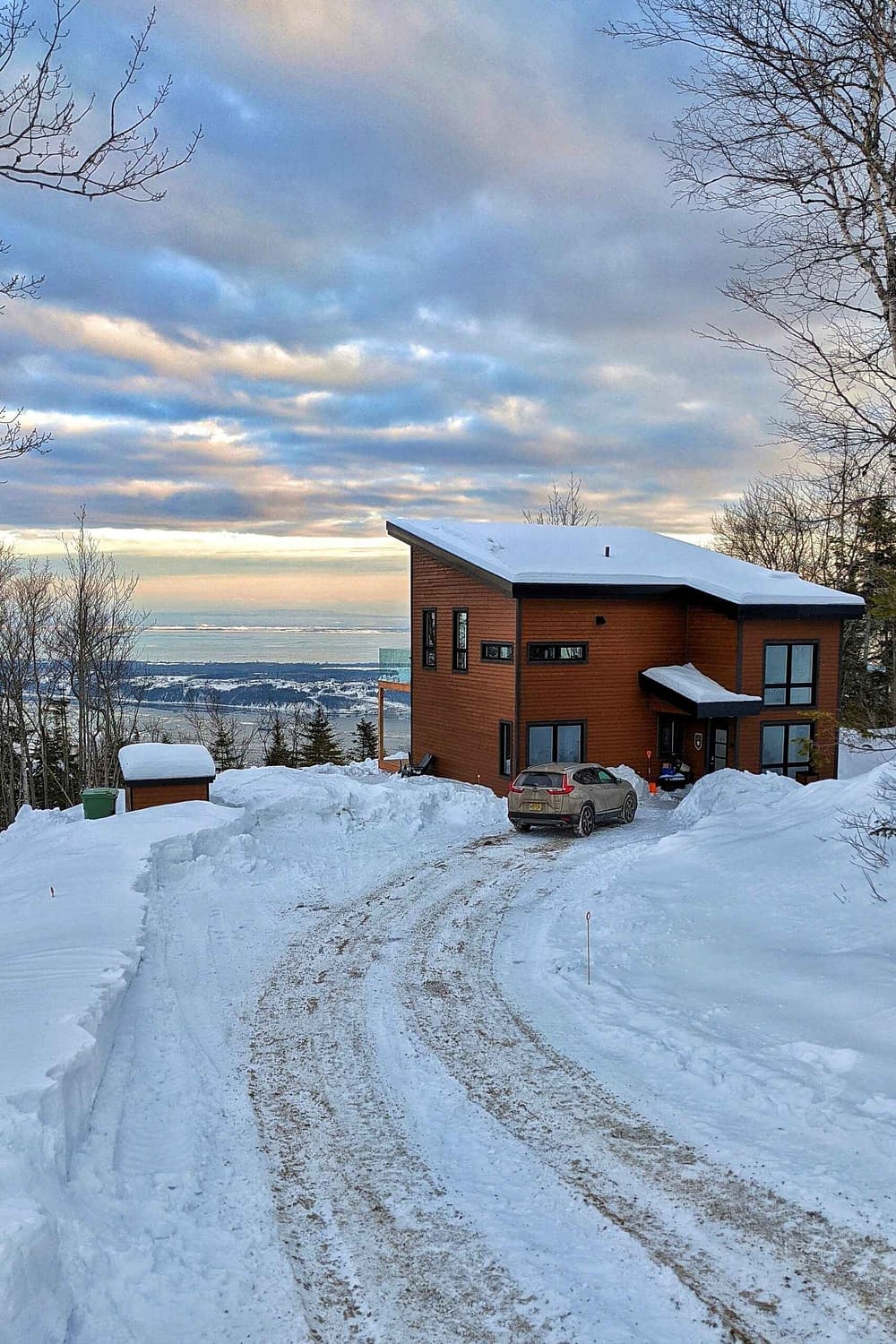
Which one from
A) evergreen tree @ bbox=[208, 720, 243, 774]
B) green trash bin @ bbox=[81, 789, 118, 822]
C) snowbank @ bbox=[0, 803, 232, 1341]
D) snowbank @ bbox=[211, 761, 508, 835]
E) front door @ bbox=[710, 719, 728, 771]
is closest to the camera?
Result: snowbank @ bbox=[0, 803, 232, 1341]

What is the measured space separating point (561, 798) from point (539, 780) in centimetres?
69

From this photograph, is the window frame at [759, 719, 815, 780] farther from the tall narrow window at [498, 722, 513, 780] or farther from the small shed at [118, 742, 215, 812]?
the small shed at [118, 742, 215, 812]

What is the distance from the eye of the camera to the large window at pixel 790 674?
2661 cm

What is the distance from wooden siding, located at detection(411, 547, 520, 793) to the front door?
6235 millimetres

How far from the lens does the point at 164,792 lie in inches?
812

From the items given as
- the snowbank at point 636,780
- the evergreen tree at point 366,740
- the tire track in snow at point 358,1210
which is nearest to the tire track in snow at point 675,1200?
the tire track in snow at point 358,1210

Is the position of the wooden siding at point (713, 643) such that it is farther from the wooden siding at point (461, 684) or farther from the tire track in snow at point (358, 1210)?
the tire track in snow at point (358, 1210)

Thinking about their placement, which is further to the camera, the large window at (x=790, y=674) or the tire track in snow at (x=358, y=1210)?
the large window at (x=790, y=674)

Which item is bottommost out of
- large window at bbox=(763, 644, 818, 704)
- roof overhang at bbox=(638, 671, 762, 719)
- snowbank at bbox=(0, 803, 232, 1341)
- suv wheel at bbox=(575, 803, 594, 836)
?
suv wheel at bbox=(575, 803, 594, 836)

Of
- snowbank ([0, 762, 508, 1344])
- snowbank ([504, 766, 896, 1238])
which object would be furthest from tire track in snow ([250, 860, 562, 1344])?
snowbank ([504, 766, 896, 1238])

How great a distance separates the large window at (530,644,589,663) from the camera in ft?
82.7

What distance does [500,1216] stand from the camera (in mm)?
5762

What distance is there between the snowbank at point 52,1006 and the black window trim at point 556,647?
10509 millimetres

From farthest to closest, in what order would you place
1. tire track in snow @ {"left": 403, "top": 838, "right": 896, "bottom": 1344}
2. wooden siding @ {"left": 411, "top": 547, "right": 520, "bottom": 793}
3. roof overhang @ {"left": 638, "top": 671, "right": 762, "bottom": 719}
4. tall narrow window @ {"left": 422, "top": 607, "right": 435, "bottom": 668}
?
tall narrow window @ {"left": 422, "top": 607, "right": 435, "bottom": 668}, wooden siding @ {"left": 411, "top": 547, "right": 520, "bottom": 793}, roof overhang @ {"left": 638, "top": 671, "right": 762, "bottom": 719}, tire track in snow @ {"left": 403, "top": 838, "right": 896, "bottom": 1344}
